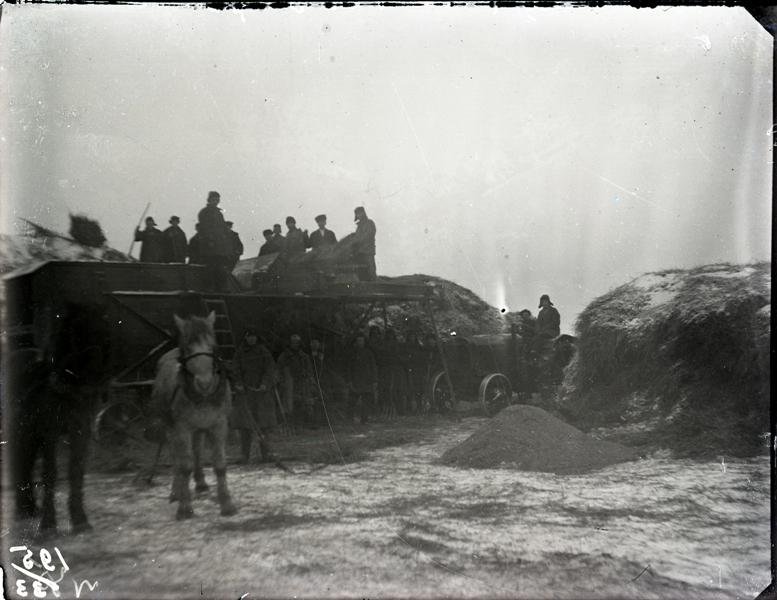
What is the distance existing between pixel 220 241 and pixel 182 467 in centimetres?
148

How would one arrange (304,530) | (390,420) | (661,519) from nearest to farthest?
(304,530), (661,519), (390,420)

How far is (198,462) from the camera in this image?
3.71 meters

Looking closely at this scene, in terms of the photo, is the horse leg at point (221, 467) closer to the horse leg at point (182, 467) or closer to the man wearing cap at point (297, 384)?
the horse leg at point (182, 467)

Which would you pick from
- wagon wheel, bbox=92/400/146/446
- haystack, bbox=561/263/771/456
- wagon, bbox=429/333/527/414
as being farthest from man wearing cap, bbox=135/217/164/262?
haystack, bbox=561/263/771/456

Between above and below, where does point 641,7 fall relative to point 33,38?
above

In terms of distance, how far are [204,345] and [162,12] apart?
7.40ft

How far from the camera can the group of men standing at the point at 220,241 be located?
3809 millimetres

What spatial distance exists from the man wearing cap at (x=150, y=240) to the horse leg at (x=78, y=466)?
108cm

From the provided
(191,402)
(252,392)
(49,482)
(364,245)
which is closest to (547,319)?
(364,245)

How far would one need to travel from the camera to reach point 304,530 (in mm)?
3664

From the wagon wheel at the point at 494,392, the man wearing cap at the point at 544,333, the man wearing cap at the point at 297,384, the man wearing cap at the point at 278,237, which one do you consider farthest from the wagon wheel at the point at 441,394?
the man wearing cap at the point at 278,237

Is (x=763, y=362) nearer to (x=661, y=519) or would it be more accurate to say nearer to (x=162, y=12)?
(x=661, y=519)

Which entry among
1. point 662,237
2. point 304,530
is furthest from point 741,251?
point 304,530

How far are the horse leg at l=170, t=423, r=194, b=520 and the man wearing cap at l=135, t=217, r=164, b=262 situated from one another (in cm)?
111
